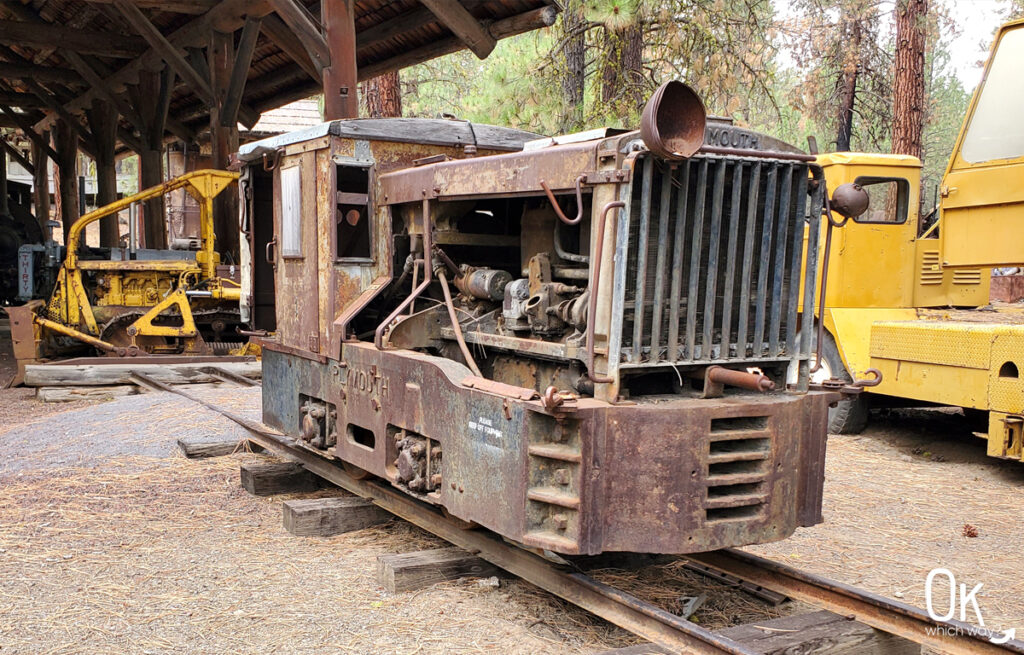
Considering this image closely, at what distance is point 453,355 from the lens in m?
5.25

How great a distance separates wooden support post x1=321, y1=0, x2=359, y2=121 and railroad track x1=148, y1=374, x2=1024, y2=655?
178 inches

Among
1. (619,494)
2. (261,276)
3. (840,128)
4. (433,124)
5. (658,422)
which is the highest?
(840,128)

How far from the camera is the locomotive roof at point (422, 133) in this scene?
213 inches

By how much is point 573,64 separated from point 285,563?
8866 mm

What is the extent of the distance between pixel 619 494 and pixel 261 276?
438cm

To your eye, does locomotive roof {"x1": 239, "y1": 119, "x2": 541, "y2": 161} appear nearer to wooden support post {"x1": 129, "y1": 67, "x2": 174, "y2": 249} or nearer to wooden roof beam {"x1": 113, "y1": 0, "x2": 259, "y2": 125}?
wooden roof beam {"x1": 113, "y1": 0, "x2": 259, "y2": 125}

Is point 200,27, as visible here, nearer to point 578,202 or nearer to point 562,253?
point 562,253

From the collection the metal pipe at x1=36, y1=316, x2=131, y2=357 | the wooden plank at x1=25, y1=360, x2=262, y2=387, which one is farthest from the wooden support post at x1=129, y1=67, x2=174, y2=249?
the wooden plank at x1=25, y1=360, x2=262, y2=387

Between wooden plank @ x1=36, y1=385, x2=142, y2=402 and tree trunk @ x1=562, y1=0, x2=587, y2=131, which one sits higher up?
tree trunk @ x1=562, y1=0, x2=587, y2=131

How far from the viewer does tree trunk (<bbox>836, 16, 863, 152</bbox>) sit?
620 inches

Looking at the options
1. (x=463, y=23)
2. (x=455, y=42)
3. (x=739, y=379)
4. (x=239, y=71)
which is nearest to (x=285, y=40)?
(x=239, y=71)

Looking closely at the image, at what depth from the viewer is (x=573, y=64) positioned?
1216 cm

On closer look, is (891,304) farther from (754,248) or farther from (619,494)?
(619,494)

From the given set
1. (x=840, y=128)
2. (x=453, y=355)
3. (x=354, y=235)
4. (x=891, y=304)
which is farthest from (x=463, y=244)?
(x=840, y=128)
